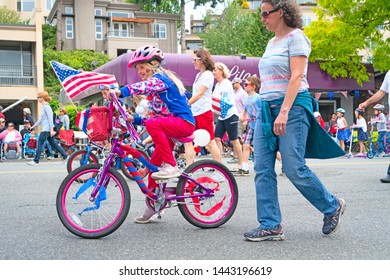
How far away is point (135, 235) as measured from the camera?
4629 mm

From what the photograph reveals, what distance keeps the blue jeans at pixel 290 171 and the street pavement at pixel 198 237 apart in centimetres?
28

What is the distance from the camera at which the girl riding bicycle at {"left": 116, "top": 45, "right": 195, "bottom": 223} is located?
477cm

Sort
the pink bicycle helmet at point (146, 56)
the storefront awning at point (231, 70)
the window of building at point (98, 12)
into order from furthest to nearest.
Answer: the window of building at point (98, 12) < the storefront awning at point (231, 70) < the pink bicycle helmet at point (146, 56)

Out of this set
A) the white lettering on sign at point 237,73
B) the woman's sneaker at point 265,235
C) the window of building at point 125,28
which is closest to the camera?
the woman's sneaker at point 265,235

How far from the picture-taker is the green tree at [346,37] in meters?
23.7

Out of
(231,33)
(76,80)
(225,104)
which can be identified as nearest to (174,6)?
(231,33)

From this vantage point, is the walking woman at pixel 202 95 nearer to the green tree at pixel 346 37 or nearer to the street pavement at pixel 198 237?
the street pavement at pixel 198 237

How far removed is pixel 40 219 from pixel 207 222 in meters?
1.74

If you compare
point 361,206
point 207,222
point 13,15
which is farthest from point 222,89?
point 13,15

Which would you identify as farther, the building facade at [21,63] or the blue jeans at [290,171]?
the building facade at [21,63]

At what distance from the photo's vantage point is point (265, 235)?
4359mm

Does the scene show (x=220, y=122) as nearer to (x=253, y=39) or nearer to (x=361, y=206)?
(x=361, y=206)

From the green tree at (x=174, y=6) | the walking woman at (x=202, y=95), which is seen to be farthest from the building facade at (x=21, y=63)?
the walking woman at (x=202, y=95)
